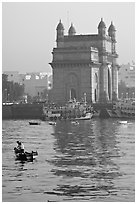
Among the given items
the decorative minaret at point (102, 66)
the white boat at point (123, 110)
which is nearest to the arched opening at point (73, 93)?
the decorative minaret at point (102, 66)

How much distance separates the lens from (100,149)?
1706 cm

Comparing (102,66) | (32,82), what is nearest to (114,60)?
(102,66)

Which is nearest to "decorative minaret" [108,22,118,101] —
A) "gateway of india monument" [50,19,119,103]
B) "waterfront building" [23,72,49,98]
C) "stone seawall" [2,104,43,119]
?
"gateway of india monument" [50,19,119,103]

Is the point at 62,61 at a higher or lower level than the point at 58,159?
higher

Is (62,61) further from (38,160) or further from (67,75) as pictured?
(38,160)

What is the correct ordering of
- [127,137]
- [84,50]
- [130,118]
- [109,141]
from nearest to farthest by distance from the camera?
[109,141], [127,137], [130,118], [84,50]

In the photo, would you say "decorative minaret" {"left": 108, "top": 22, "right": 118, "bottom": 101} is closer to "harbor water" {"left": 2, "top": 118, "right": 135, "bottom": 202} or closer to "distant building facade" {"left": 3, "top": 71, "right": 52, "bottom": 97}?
"distant building facade" {"left": 3, "top": 71, "right": 52, "bottom": 97}

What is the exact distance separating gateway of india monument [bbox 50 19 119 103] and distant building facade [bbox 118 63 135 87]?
83.9 ft

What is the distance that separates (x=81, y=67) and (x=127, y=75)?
101 feet

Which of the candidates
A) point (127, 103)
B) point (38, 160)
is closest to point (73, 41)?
point (127, 103)

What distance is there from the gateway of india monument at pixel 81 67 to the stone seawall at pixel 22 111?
2.56 m

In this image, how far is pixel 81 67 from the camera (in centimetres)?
4362

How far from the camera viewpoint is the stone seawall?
4159 centimetres

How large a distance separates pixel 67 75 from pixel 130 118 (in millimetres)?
5877
